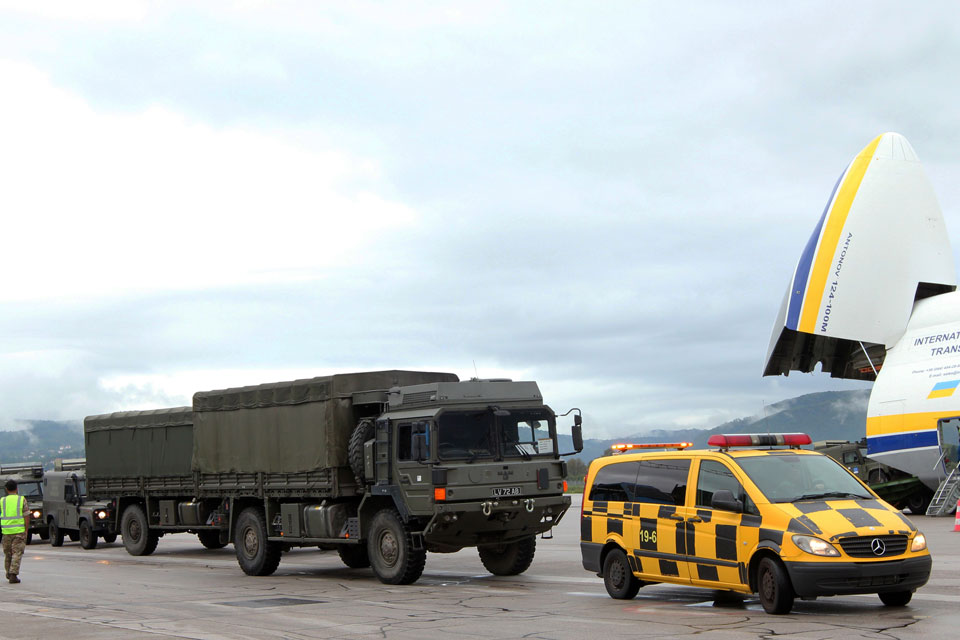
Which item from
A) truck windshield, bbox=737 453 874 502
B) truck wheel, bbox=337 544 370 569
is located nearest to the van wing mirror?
truck windshield, bbox=737 453 874 502

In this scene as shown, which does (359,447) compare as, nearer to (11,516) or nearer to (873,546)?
(11,516)

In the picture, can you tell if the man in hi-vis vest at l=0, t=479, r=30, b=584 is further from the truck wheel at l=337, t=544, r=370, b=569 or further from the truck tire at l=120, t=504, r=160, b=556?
the truck tire at l=120, t=504, r=160, b=556

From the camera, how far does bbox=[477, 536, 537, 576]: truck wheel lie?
1808 cm

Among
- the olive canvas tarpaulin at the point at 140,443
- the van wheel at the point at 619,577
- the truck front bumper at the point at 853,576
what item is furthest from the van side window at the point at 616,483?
the olive canvas tarpaulin at the point at 140,443

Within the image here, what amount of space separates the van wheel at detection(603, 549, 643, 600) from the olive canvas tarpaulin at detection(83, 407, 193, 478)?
1213 cm

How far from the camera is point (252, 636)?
11.8 meters

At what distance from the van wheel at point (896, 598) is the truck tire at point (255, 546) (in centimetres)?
1141

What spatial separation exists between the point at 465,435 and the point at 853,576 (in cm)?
699

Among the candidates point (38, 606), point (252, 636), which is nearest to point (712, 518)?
point (252, 636)

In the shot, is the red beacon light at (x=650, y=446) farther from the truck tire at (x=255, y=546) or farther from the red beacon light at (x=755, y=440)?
the truck tire at (x=255, y=546)

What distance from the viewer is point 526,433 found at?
1738 centimetres

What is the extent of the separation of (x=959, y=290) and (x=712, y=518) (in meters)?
27.8

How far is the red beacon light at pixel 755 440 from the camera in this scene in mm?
12977

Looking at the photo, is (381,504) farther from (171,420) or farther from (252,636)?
(171,420)
